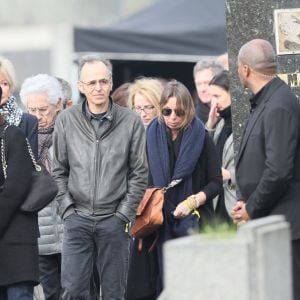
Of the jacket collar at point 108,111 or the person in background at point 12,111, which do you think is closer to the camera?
the jacket collar at point 108,111

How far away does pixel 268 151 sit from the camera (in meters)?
7.81

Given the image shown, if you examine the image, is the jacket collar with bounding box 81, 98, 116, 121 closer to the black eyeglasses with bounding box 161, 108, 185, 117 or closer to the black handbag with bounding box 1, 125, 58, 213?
the black eyeglasses with bounding box 161, 108, 185, 117

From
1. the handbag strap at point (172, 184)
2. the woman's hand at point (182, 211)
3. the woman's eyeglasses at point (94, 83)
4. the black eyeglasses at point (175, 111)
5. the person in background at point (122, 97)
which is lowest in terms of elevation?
the woman's hand at point (182, 211)

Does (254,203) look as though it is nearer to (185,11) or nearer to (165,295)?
(165,295)

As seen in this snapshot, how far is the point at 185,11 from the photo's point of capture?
60.7 ft

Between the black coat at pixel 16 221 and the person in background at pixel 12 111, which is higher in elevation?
the person in background at pixel 12 111

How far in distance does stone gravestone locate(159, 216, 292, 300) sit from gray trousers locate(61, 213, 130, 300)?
9.50ft

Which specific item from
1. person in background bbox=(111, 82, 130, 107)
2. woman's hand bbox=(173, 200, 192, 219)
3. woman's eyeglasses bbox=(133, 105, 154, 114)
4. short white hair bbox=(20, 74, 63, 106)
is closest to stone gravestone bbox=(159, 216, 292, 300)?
woman's hand bbox=(173, 200, 192, 219)

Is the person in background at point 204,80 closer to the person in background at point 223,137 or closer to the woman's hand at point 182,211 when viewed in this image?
the person in background at point 223,137

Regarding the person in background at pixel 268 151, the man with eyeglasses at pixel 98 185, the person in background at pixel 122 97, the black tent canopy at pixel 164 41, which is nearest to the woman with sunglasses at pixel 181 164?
the man with eyeglasses at pixel 98 185

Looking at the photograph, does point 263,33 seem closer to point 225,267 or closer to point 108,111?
point 108,111

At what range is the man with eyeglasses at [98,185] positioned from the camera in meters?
8.84

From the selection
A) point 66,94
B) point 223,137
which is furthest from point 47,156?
point 223,137

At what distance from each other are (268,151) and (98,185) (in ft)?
4.84
